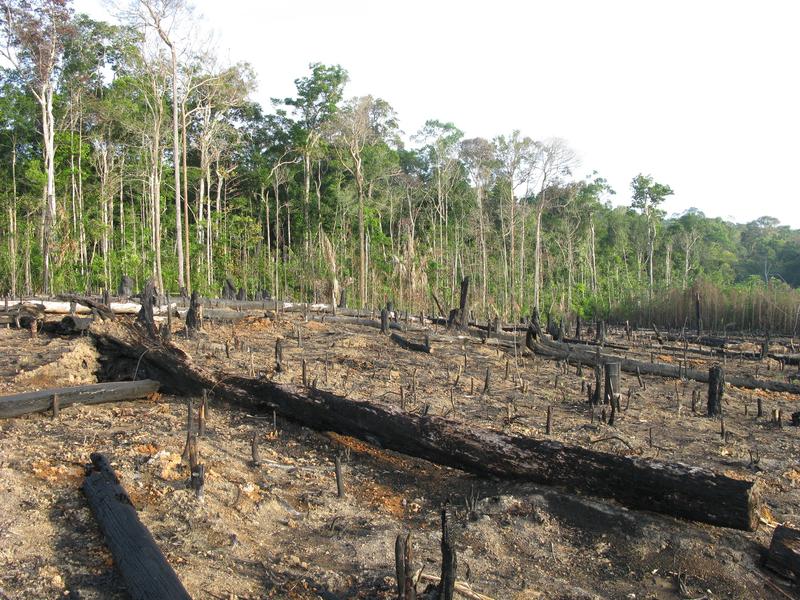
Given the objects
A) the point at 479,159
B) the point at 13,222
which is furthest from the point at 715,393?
the point at 479,159

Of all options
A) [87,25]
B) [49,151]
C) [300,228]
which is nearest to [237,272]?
[300,228]

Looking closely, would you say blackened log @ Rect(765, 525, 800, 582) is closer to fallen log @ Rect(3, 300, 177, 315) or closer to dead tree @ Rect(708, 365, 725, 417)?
dead tree @ Rect(708, 365, 725, 417)

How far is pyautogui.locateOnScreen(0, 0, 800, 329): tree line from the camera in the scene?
804 inches

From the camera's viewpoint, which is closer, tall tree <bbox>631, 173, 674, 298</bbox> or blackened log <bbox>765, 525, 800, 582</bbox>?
blackened log <bbox>765, 525, 800, 582</bbox>

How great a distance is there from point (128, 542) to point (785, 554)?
11.1 ft

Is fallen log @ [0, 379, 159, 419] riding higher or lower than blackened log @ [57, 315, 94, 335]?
lower

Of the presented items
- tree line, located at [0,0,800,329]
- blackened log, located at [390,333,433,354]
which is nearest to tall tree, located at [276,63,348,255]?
tree line, located at [0,0,800,329]

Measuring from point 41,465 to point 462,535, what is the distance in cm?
269

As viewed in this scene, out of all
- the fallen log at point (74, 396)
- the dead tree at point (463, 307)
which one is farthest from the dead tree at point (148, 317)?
the dead tree at point (463, 307)

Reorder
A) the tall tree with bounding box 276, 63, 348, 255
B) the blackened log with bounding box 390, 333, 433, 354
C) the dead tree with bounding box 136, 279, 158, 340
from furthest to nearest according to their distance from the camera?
the tall tree with bounding box 276, 63, 348, 255, the blackened log with bounding box 390, 333, 433, 354, the dead tree with bounding box 136, 279, 158, 340

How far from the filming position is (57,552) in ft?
10.1

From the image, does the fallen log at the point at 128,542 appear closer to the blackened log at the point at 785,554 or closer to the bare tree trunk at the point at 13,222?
the blackened log at the point at 785,554

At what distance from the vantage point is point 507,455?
4.51 meters

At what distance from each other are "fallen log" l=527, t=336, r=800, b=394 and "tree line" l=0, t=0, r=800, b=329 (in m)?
6.20
